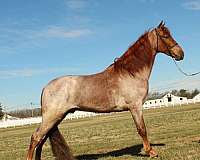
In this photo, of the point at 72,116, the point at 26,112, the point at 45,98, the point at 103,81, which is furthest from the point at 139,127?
the point at 26,112

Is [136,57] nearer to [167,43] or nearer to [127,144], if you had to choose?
[167,43]

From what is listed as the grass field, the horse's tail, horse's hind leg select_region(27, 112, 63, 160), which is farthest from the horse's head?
the horse's tail

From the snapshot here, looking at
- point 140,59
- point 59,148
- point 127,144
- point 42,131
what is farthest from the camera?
point 127,144

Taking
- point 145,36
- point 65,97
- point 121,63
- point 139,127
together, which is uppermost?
point 145,36

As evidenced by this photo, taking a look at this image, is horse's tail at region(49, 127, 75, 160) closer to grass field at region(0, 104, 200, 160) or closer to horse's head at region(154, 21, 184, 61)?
grass field at region(0, 104, 200, 160)

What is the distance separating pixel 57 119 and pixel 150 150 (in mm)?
2595

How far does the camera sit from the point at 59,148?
1058 centimetres

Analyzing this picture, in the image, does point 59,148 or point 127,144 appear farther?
point 127,144

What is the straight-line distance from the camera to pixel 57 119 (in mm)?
10500

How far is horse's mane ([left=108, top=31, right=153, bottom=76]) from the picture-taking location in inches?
433

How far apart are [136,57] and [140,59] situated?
13cm

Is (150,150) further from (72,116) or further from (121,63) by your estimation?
(72,116)

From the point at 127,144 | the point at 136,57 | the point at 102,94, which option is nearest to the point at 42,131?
the point at 102,94

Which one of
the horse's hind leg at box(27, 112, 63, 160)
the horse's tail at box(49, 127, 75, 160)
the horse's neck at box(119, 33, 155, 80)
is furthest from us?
the horse's neck at box(119, 33, 155, 80)
